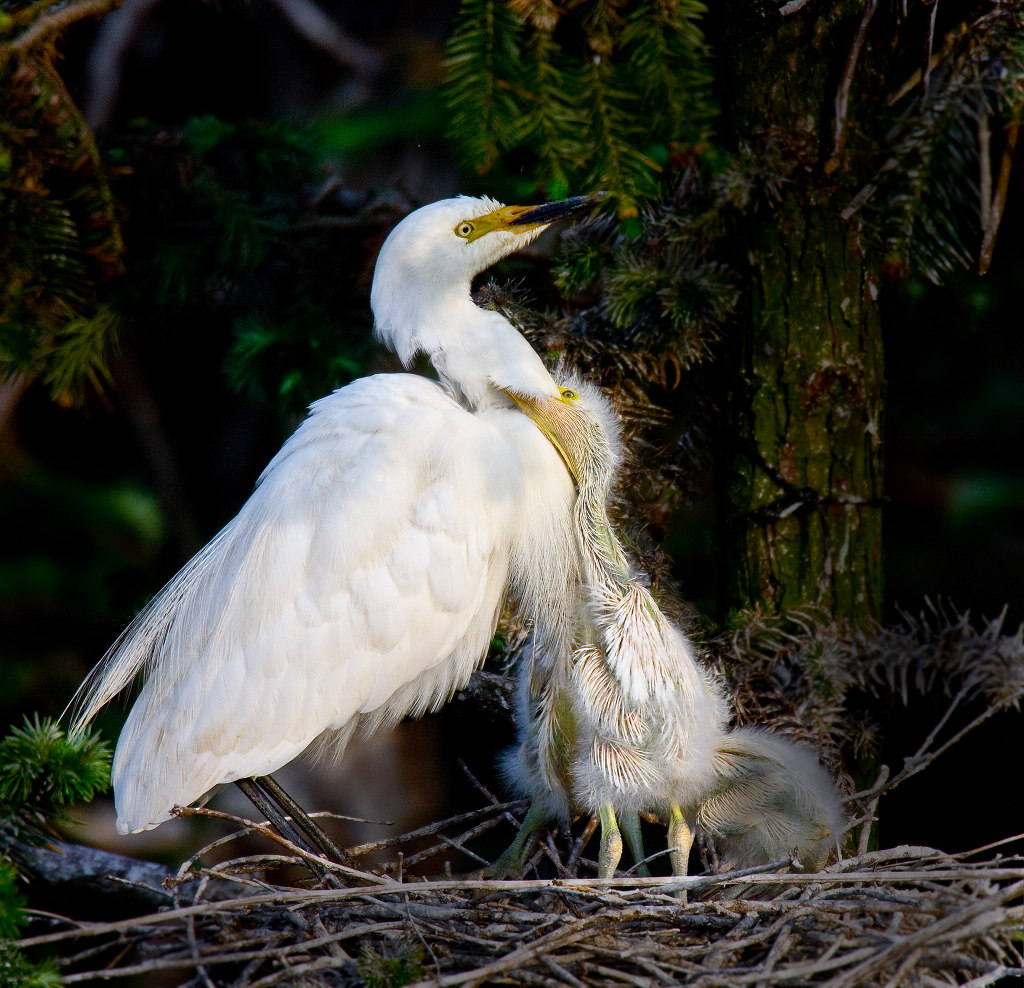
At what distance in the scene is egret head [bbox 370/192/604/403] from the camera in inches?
70.6

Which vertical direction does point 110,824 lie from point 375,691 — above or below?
below

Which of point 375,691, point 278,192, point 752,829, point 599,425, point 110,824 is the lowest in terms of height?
point 110,824

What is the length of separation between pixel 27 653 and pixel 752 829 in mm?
2595

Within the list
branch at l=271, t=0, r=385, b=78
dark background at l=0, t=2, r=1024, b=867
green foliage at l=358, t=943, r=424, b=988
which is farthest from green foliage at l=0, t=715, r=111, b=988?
branch at l=271, t=0, r=385, b=78

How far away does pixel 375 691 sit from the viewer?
171 cm

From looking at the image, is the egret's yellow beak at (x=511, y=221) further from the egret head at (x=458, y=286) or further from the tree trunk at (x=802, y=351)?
the tree trunk at (x=802, y=351)

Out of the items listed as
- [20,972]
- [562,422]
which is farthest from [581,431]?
[20,972]

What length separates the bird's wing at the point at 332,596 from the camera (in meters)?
1.65

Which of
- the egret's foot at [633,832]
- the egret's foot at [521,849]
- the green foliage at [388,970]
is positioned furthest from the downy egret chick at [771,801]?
the green foliage at [388,970]


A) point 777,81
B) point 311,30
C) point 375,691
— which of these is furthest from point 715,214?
point 311,30

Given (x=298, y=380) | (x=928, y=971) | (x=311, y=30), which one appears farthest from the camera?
(x=311, y=30)

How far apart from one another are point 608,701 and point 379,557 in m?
0.46

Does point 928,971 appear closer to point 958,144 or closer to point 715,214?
point 715,214

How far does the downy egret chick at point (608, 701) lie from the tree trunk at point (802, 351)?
0.30m
